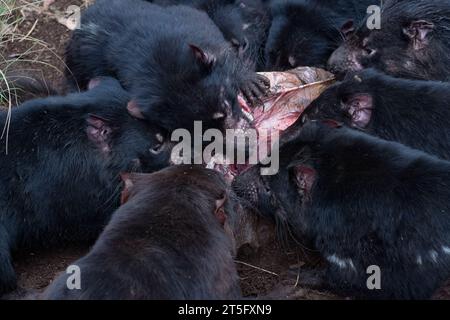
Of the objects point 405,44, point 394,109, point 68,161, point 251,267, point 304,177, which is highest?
point 405,44

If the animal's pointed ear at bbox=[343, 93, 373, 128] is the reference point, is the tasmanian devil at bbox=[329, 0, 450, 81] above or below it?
above

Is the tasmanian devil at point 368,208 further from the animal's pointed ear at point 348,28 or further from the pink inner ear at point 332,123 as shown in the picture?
the animal's pointed ear at point 348,28

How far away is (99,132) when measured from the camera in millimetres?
4855

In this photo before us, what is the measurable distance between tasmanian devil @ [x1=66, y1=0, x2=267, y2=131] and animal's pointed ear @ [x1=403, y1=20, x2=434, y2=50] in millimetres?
1159

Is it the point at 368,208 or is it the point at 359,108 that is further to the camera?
the point at 359,108

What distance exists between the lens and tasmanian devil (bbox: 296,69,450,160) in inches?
186

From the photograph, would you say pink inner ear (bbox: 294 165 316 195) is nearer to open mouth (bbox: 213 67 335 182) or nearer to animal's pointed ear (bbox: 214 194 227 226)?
animal's pointed ear (bbox: 214 194 227 226)

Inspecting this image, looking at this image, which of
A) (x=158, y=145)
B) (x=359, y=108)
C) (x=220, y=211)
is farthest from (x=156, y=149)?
(x=359, y=108)

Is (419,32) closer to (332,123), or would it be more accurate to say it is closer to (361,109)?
(361,109)

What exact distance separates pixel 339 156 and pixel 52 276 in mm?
1905

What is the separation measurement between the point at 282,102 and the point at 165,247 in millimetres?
2067

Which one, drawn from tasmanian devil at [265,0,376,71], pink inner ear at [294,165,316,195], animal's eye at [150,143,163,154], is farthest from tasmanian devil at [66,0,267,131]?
pink inner ear at [294,165,316,195]

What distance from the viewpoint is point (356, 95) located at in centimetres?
486
